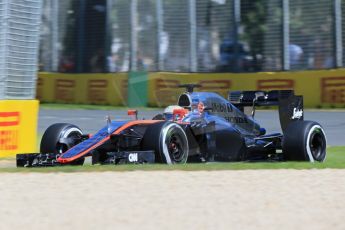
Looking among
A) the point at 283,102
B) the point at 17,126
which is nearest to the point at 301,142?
the point at 283,102

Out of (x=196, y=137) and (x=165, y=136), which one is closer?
(x=165, y=136)

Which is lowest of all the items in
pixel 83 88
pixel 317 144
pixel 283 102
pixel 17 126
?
pixel 317 144

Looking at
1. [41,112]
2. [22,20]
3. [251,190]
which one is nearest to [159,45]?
[41,112]

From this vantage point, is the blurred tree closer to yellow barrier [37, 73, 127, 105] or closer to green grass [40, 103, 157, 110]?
green grass [40, 103, 157, 110]

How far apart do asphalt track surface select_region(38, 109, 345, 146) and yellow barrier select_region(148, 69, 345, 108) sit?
734 millimetres

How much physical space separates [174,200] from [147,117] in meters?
15.1

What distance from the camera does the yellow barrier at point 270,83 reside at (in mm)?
23734

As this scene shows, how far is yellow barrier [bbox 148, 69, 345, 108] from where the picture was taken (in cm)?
2373

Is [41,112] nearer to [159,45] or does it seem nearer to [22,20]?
[159,45]

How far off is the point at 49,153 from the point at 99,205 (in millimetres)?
4602

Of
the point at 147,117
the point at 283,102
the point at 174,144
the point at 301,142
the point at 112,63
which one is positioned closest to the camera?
the point at 174,144

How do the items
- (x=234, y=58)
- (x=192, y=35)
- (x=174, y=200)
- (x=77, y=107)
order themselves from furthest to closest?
(x=77, y=107)
(x=192, y=35)
(x=234, y=58)
(x=174, y=200)

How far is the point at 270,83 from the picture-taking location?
82.7 feet

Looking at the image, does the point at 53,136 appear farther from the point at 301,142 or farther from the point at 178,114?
the point at 301,142
